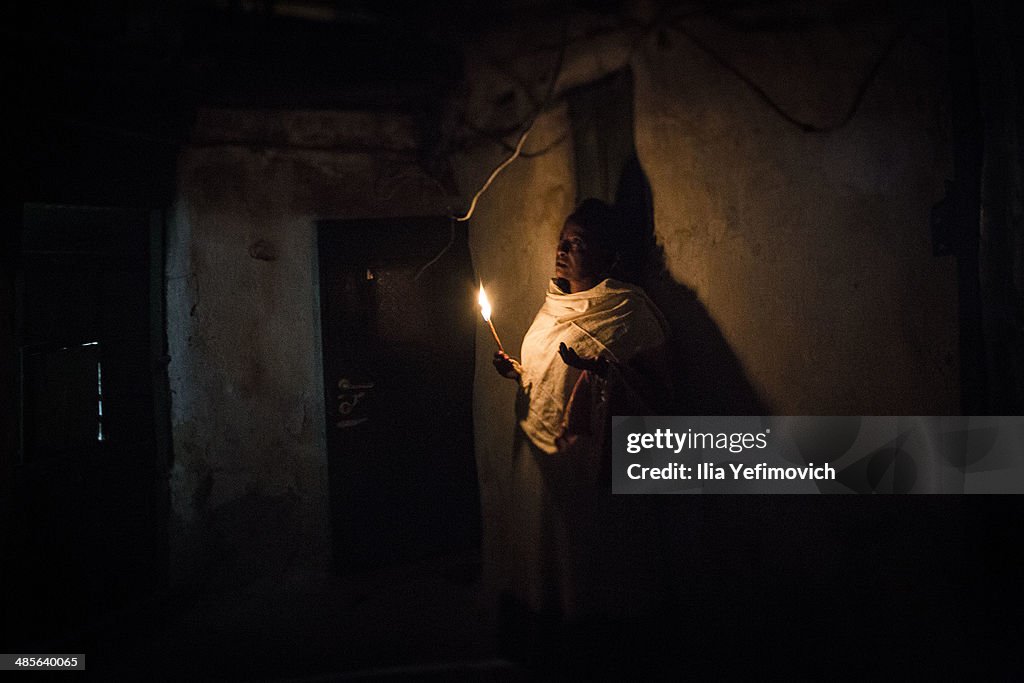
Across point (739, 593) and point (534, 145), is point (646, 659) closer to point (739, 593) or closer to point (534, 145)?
point (739, 593)

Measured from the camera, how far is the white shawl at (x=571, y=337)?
12.4ft

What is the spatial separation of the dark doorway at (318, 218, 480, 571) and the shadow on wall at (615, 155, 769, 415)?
2.14 meters

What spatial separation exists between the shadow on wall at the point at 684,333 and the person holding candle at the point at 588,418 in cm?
10

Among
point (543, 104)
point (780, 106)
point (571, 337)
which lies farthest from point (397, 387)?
point (780, 106)

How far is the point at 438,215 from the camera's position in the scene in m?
5.74

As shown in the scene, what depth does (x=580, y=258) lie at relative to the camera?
396cm

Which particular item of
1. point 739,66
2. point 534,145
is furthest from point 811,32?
point 534,145

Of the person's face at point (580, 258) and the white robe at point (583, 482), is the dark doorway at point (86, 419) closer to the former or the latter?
the white robe at point (583, 482)

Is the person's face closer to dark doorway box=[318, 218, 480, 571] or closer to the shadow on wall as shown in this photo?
the shadow on wall

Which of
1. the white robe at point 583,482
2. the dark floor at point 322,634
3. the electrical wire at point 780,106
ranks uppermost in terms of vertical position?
the electrical wire at point 780,106

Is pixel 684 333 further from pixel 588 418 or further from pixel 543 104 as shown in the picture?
pixel 543 104

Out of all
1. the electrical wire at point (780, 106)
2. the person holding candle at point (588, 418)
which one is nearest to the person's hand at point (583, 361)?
the person holding candle at point (588, 418)

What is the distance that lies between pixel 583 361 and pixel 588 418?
34cm

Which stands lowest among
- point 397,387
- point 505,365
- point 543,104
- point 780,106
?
point 397,387
